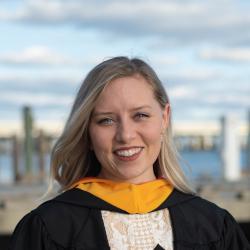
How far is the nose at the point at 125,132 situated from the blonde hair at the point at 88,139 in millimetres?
144

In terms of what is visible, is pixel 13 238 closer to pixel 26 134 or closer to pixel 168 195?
pixel 168 195

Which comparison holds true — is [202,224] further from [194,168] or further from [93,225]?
[194,168]

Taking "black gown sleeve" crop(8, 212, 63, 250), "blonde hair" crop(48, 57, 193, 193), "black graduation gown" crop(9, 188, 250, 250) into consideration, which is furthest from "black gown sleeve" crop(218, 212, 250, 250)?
"black gown sleeve" crop(8, 212, 63, 250)

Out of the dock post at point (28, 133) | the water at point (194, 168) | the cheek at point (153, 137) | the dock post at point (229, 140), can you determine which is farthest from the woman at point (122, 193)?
the dock post at point (28, 133)

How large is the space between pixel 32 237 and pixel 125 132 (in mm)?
521

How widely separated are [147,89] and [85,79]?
245 mm

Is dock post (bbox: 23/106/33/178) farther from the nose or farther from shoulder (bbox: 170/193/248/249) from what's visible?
the nose

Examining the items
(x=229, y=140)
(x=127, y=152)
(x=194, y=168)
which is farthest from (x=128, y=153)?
(x=194, y=168)

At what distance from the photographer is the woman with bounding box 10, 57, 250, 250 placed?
Answer: 3004mm

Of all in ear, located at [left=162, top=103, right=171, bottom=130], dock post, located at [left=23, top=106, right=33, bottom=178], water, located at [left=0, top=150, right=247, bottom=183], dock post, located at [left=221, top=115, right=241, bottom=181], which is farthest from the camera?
dock post, located at [left=23, top=106, right=33, bottom=178]

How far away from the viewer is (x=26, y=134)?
2072cm

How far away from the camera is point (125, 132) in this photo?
9.75 ft

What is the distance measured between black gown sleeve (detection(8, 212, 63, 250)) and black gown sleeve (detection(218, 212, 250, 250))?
2.18 feet

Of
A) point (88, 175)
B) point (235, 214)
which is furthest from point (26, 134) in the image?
point (88, 175)
